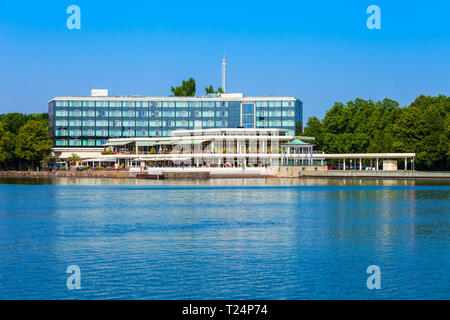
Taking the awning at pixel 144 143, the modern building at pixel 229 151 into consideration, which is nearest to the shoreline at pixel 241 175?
the modern building at pixel 229 151

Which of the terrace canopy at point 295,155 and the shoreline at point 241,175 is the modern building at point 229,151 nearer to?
the terrace canopy at point 295,155

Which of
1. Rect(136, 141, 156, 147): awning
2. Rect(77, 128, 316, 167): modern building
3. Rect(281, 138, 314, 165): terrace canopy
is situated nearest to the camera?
Rect(281, 138, 314, 165): terrace canopy

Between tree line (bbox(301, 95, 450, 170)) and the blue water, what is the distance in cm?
7834

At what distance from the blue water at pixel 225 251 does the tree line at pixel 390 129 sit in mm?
78339

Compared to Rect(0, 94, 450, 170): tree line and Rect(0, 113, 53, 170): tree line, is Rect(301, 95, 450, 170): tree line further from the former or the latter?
Rect(0, 113, 53, 170): tree line

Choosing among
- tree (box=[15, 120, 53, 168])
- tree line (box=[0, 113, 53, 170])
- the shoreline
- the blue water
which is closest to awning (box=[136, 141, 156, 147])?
the shoreline

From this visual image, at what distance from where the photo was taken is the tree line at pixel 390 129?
5502 inches

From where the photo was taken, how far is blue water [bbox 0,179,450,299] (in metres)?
27.8

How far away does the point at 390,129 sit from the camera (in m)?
169

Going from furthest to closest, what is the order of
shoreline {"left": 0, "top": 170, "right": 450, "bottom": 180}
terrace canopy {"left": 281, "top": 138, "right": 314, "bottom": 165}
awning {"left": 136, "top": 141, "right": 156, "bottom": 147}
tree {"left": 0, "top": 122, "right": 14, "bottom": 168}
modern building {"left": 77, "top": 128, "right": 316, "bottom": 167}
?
awning {"left": 136, "top": 141, "right": 156, "bottom": 147}
tree {"left": 0, "top": 122, "right": 14, "bottom": 168}
modern building {"left": 77, "top": 128, "right": 316, "bottom": 167}
terrace canopy {"left": 281, "top": 138, "right": 314, "bottom": 165}
shoreline {"left": 0, "top": 170, "right": 450, "bottom": 180}

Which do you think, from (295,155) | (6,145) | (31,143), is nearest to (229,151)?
(295,155)

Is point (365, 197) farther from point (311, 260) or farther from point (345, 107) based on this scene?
point (345, 107)

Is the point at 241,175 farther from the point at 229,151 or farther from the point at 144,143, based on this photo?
the point at 144,143

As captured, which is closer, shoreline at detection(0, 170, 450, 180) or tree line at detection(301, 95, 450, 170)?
shoreline at detection(0, 170, 450, 180)
